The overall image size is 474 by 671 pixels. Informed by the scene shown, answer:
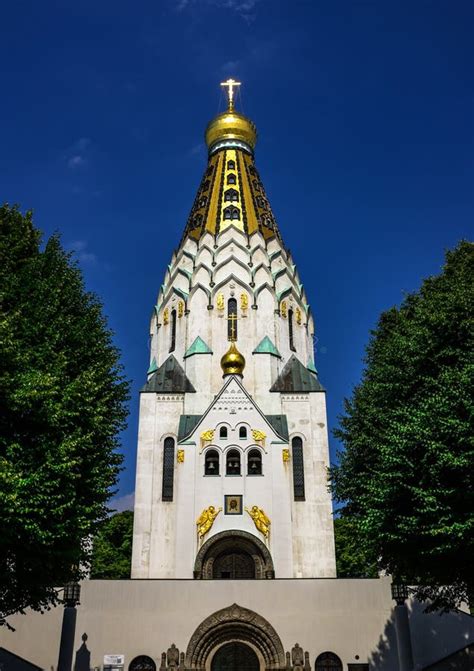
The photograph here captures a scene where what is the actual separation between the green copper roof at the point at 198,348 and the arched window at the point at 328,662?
56.8ft

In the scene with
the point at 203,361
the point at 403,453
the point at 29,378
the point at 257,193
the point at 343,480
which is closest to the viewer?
the point at 29,378

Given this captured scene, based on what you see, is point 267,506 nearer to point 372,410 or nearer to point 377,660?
point 377,660

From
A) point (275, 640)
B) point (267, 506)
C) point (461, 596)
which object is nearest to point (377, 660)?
point (275, 640)

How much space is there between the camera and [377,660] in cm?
1958

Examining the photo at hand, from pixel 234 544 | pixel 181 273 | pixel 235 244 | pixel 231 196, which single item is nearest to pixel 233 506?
pixel 234 544

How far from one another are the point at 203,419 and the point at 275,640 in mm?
11701

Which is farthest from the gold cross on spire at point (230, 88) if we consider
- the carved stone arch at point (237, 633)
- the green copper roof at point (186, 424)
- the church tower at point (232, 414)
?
the carved stone arch at point (237, 633)

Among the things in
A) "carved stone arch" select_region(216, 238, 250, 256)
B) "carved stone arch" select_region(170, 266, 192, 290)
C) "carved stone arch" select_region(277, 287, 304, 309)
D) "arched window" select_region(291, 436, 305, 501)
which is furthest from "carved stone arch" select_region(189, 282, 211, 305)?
"arched window" select_region(291, 436, 305, 501)

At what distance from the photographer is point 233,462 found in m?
28.8

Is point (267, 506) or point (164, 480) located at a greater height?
point (164, 480)

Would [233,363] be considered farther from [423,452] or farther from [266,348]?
[423,452]

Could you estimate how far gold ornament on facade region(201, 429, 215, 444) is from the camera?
2903 centimetres

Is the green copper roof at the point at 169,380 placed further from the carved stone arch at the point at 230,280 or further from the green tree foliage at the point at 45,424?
the green tree foliage at the point at 45,424

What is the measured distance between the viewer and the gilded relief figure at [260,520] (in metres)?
26.9
